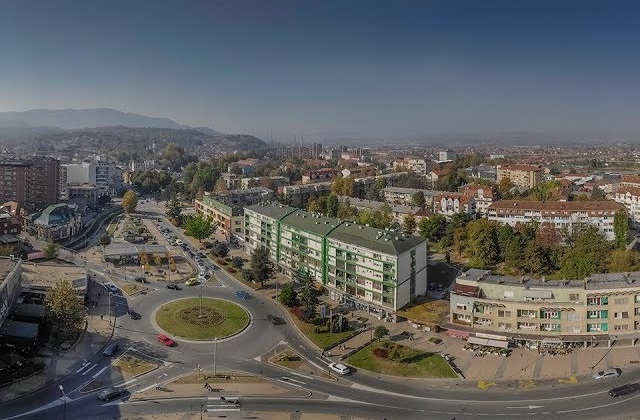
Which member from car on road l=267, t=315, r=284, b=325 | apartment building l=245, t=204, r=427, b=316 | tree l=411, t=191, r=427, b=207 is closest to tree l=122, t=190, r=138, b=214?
apartment building l=245, t=204, r=427, b=316

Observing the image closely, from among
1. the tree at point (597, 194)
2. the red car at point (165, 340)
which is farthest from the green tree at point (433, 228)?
the red car at point (165, 340)

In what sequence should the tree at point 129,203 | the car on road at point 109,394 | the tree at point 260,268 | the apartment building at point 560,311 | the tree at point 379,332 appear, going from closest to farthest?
the car on road at point 109,394 → the apartment building at point 560,311 → the tree at point 379,332 → the tree at point 260,268 → the tree at point 129,203

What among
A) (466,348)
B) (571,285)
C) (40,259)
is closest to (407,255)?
(466,348)

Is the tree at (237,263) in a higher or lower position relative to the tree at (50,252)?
lower

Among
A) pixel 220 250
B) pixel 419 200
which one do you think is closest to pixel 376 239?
pixel 220 250

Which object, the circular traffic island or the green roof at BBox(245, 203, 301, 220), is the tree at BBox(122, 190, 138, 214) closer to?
the green roof at BBox(245, 203, 301, 220)

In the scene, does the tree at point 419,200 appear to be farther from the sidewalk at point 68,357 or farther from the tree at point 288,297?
the sidewalk at point 68,357

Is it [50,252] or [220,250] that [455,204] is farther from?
[50,252]
